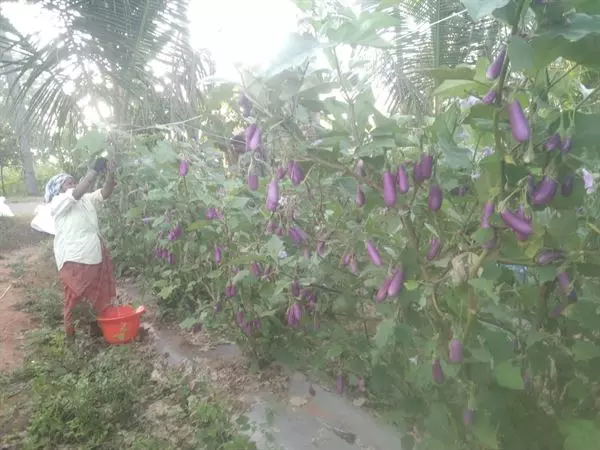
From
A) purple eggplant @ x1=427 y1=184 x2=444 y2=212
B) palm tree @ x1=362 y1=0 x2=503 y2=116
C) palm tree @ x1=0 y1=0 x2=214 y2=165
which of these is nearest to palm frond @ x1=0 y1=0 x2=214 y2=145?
palm tree @ x1=0 y1=0 x2=214 y2=165

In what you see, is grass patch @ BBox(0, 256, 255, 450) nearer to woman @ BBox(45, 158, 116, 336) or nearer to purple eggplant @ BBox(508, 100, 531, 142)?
woman @ BBox(45, 158, 116, 336)

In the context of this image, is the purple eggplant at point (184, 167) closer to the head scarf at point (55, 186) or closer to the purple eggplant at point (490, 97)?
the purple eggplant at point (490, 97)

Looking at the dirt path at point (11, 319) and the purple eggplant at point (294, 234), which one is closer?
the purple eggplant at point (294, 234)

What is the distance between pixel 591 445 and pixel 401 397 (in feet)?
2.50

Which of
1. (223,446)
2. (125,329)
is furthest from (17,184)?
(223,446)

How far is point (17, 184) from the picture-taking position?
22.0m

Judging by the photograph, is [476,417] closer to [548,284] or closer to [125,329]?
[548,284]

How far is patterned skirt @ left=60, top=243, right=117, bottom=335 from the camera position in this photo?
3945 millimetres

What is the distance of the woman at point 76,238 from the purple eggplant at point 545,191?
3462 mm

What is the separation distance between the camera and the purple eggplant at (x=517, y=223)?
91 centimetres

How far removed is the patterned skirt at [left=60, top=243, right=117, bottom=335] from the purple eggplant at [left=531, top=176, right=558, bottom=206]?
12.4 feet

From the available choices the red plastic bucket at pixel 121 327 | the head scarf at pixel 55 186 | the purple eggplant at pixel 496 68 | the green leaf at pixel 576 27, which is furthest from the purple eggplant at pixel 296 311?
the head scarf at pixel 55 186

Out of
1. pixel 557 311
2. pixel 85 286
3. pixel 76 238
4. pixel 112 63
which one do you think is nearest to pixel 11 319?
pixel 85 286

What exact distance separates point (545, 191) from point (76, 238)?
3.78m
